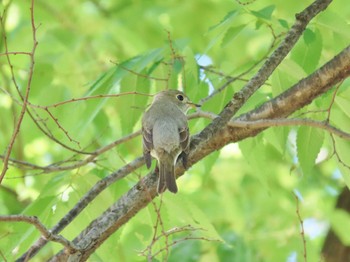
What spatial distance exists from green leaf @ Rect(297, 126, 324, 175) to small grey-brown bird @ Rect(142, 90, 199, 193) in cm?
63

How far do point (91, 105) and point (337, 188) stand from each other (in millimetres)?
4950

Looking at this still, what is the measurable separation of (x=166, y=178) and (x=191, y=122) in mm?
919

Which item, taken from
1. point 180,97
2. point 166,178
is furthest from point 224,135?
point 180,97

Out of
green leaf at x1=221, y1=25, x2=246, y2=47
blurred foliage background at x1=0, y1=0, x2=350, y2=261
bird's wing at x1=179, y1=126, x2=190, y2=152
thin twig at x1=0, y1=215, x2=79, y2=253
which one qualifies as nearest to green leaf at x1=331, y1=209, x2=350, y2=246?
blurred foliage background at x1=0, y1=0, x2=350, y2=261

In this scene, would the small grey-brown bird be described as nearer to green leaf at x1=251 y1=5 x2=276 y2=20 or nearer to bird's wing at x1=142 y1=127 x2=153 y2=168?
bird's wing at x1=142 y1=127 x2=153 y2=168

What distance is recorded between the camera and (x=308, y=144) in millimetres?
3590

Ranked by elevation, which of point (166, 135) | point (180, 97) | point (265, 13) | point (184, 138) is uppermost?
point (180, 97)

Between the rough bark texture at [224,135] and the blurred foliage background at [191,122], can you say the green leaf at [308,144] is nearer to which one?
the blurred foliage background at [191,122]

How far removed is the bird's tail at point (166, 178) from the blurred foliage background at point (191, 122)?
155mm

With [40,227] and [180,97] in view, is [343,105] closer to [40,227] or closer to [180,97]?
[180,97]

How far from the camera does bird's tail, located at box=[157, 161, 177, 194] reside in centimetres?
346

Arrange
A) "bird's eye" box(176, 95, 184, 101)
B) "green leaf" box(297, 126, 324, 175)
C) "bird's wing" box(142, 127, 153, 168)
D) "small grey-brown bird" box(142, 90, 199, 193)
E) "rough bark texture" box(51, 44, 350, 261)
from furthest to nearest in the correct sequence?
"bird's eye" box(176, 95, 184, 101), "bird's wing" box(142, 127, 153, 168), "small grey-brown bird" box(142, 90, 199, 193), "green leaf" box(297, 126, 324, 175), "rough bark texture" box(51, 44, 350, 261)

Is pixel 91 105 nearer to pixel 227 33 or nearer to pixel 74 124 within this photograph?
pixel 74 124

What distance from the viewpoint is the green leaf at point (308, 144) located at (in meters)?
3.56
